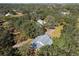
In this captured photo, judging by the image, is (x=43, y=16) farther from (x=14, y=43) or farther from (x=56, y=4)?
(x=14, y=43)

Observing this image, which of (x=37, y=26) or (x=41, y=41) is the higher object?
(x=37, y=26)

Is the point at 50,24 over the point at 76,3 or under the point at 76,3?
under

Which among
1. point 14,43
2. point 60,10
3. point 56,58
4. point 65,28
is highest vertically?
point 60,10

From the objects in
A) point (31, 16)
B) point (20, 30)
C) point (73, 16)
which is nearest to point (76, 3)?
point (73, 16)
